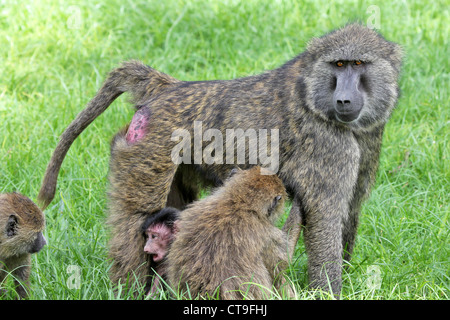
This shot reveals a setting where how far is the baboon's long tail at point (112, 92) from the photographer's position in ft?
13.3

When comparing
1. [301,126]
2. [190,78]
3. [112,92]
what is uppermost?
[190,78]

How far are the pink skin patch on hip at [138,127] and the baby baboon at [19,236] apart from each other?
660mm

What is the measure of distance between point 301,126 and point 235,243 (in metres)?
0.80

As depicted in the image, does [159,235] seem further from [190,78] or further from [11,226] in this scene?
[190,78]

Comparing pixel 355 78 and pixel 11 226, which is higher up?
pixel 355 78

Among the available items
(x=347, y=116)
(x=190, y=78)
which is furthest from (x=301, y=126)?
(x=190, y=78)

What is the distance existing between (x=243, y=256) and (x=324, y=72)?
1093 millimetres

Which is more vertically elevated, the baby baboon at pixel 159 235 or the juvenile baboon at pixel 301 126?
the juvenile baboon at pixel 301 126

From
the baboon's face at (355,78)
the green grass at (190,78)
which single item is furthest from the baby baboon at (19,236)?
the baboon's face at (355,78)

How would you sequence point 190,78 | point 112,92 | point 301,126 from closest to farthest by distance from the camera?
1. point 301,126
2. point 112,92
3. point 190,78

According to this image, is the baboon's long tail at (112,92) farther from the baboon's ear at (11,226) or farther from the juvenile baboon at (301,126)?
the baboon's ear at (11,226)

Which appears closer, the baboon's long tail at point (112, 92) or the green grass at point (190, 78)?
the green grass at point (190, 78)

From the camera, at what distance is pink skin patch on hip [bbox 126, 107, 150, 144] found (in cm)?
386

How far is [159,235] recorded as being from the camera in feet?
12.1
